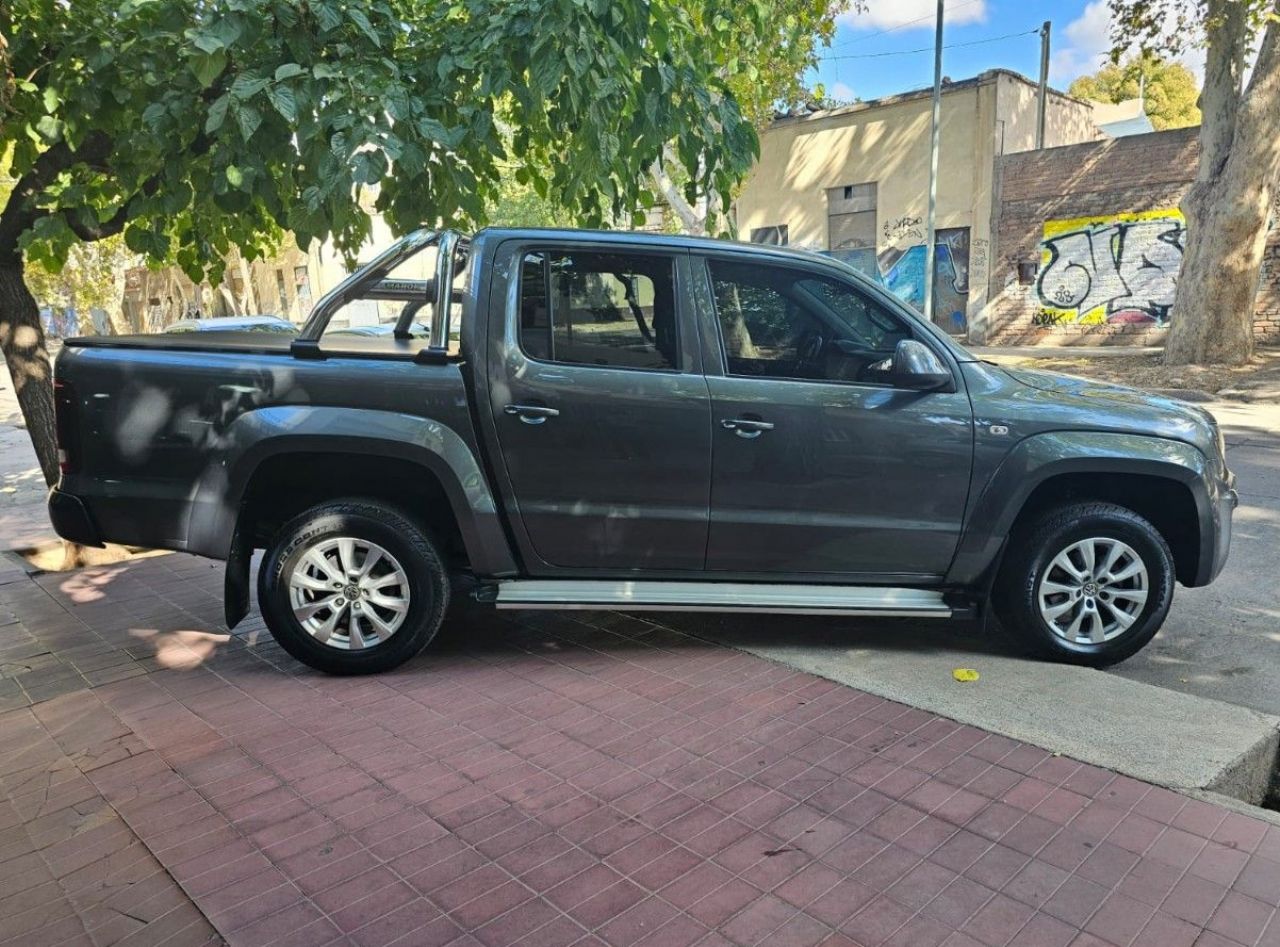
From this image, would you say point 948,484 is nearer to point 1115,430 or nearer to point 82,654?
point 1115,430

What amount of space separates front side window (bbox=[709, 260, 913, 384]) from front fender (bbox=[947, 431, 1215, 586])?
2.45ft

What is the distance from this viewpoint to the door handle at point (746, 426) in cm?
422

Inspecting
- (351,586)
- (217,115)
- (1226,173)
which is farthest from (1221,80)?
(351,586)

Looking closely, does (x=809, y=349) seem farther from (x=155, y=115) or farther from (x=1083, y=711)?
(x=155, y=115)

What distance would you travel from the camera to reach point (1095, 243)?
2222 cm

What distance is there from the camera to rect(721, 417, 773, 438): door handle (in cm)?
422

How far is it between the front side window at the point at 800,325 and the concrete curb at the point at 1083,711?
1339 mm

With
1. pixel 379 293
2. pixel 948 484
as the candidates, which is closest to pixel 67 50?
pixel 379 293

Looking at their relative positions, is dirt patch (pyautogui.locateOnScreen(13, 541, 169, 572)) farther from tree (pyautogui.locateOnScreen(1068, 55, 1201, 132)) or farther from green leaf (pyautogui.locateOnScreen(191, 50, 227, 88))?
tree (pyautogui.locateOnScreen(1068, 55, 1201, 132))

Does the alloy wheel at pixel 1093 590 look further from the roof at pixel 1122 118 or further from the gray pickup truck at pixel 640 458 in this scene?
the roof at pixel 1122 118

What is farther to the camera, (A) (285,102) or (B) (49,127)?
(B) (49,127)

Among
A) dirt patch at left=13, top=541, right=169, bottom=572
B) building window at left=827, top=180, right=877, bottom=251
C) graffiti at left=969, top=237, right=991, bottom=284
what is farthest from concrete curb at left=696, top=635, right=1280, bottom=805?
building window at left=827, top=180, right=877, bottom=251

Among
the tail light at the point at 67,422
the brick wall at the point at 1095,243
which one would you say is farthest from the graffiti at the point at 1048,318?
the tail light at the point at 67,422

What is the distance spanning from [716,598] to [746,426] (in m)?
0.80
